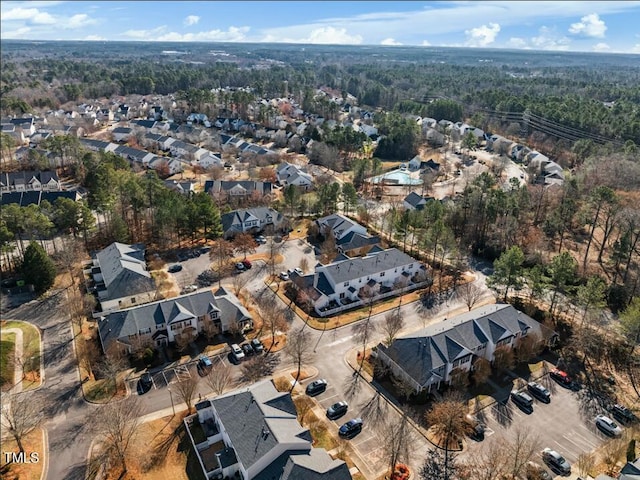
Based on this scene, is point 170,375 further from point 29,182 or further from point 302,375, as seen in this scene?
point 29,182

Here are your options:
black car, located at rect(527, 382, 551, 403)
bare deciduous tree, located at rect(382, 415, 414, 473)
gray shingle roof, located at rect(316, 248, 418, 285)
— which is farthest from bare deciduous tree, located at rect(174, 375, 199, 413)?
black car, located at rect(527, 382, 551, 403)

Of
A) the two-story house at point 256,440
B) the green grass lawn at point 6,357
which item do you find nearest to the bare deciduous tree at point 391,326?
the two-story house at point 256,440

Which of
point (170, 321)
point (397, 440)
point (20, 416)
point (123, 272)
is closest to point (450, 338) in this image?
point (397, 440)

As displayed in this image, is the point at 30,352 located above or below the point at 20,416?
below

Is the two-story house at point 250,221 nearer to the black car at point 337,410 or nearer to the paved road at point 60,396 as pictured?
the paved road at point 60,396

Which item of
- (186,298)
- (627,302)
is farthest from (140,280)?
(627,302)

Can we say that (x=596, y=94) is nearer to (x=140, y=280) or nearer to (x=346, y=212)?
(x=346, y=212)
